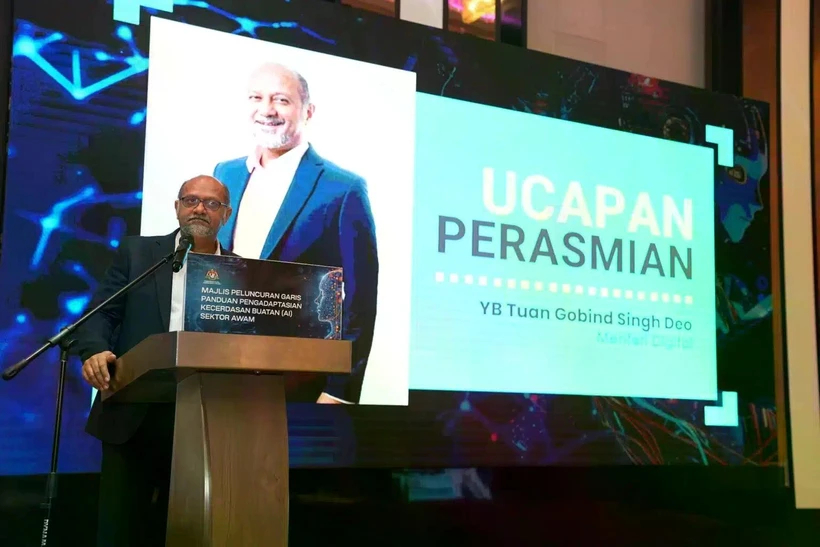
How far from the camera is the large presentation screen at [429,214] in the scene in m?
2.43

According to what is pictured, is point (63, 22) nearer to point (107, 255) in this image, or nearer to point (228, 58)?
point (228, 58)

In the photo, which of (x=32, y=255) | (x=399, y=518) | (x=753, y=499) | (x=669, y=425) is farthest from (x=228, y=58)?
(x=753, y=499)

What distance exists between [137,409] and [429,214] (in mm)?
1396

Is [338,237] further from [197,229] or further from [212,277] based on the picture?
[212,277]

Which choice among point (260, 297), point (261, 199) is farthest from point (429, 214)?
point (260, 297)

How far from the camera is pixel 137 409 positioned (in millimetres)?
1845

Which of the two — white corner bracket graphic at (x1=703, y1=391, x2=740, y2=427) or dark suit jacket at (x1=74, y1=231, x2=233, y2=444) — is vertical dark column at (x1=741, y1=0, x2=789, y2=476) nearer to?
white corner bracket graphic at (x1=703, y1=391, x2=740, y2=427)

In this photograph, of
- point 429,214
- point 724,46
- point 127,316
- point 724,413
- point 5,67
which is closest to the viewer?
point 127,316

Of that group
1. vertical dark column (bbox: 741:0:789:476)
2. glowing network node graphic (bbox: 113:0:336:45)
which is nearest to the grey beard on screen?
glowing network node graphic (bbox: 113:0:336:45)

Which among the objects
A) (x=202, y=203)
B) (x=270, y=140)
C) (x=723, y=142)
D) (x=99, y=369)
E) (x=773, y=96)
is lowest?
(x=99, y=369)

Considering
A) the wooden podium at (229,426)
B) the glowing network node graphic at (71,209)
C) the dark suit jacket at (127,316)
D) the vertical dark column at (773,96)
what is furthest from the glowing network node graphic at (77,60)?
the vertical dark column at (773,96)

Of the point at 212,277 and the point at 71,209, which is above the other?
the point at 71,209

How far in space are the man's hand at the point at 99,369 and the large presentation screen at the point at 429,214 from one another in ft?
2.91

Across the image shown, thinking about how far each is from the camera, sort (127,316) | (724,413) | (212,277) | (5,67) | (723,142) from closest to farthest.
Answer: (212,277)
(127,316)
(5,67)
(724,413)
(723,142)
